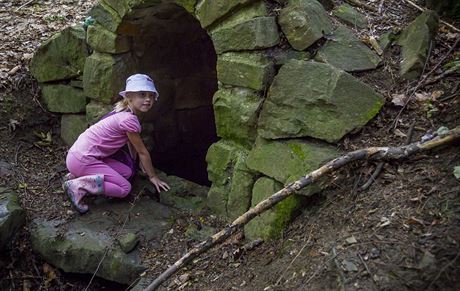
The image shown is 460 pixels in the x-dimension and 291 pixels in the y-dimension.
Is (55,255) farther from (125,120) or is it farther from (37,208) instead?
(125,120)

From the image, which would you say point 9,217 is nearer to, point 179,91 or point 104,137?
point 104,137

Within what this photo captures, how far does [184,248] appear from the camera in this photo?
12.7ft

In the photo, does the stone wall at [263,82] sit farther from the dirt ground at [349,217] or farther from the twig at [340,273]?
the twig at [340,273]

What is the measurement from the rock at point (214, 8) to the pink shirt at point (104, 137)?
1040 mm

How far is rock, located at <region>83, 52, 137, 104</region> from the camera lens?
450cm

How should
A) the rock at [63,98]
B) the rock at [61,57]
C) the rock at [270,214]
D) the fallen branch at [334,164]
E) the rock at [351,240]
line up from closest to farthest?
the rock at [351,240]
the fallen branch at [334,164]
the rock at [270,214]
the rock at [61,57]
the rock at [63,98]

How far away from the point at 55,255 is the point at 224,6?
2446mm

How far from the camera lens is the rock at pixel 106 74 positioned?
4.50 meters

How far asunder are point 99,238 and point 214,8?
2.09 metres

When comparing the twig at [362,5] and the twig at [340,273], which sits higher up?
the twig at [362,5]

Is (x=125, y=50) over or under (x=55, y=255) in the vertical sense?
over

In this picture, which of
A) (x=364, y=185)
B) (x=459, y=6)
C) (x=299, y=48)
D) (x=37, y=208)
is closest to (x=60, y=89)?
(x=37, y=208)

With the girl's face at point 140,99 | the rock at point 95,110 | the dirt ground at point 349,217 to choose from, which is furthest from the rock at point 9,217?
the girl's face at point 140,99

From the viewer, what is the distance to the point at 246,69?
11.7ft
